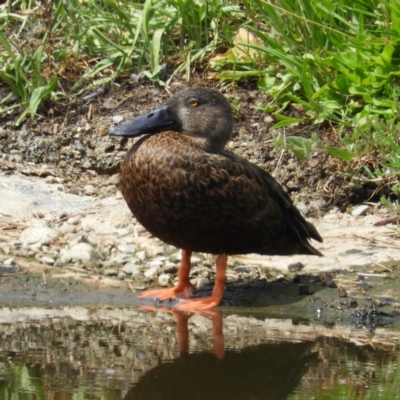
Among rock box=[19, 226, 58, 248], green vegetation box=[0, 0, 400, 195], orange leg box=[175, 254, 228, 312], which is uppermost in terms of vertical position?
green vegetation box=[0, 0, 400, 195]

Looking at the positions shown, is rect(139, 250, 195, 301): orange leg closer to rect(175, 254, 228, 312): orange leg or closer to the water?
rect(175, 254, 228, 312): orange leg

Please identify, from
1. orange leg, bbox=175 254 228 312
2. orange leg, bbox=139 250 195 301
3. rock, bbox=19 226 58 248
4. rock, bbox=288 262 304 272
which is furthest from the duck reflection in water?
rock, bbox=19 226 58 248

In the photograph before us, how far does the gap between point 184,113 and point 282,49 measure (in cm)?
212

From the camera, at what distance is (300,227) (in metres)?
5.24

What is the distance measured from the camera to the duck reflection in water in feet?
10.8

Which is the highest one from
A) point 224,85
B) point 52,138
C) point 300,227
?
point 224,85

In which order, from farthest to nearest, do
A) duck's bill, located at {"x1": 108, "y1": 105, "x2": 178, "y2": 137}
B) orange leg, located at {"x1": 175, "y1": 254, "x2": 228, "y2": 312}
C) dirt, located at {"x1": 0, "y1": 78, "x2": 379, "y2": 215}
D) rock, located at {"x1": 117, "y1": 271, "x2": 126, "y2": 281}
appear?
dirt, located at {"x1": 0, "y1": 78, "x2": 379, "y2": 215}, rock, located at {"x1": 117, "y1": 271, "x2": 126, "y2": 281}, duck's bill, located at {"x1": 108, "y1": 105, "x2": 178, "y2": 137}, orange leg, located at {"x1": 175, "y1": 254, "x2": 228, "y2": 312}

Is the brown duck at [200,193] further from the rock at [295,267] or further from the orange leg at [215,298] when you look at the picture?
the rock at [295,267]

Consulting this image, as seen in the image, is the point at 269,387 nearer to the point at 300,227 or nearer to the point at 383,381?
the point at 383,381

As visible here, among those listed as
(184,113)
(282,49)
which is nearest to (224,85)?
(282,49)

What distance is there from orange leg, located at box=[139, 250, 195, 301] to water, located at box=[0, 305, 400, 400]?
0.22 m

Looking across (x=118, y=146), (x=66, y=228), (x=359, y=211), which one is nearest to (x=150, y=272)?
(x=66, y=228)

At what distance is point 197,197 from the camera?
4609 millimetres

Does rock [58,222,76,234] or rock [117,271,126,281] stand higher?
rock [58,222,76,234]
